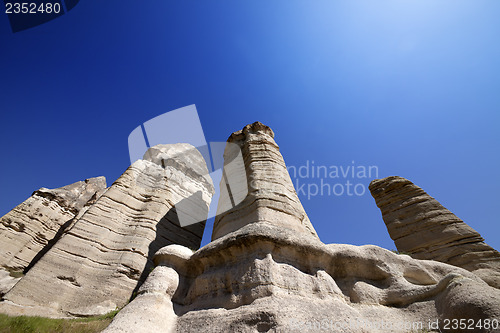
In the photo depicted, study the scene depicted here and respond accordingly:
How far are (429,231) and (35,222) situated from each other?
62.2 ft

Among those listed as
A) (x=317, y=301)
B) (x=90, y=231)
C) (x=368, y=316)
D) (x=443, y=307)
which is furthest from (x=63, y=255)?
(x=443, y=307)

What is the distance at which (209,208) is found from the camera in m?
15.6

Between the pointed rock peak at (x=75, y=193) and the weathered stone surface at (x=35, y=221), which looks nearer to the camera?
the weathered stone surface at (x=35, y=221)

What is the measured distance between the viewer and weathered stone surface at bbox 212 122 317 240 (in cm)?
656

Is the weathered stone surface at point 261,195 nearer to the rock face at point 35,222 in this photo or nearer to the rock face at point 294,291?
the rock face at point 294,291

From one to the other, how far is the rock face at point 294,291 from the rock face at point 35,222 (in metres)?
11.0

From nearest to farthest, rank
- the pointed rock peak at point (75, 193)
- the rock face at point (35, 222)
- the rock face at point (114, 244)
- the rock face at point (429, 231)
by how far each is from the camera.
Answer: the rock face at point (114, 244)
the rock face at point (429, 231)
the rock face at point (35, 222)
the pointed rock peak at point (75, 193)

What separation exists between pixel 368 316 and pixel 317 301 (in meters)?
0.92

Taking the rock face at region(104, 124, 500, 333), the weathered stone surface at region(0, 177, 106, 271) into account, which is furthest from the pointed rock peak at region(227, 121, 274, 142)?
the weathered stone surface at region(0, 177, 106, 271)

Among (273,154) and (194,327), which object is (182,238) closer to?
(273,154)

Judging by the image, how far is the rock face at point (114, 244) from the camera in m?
7.23

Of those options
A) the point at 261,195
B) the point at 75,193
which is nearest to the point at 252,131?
the point at 261,195

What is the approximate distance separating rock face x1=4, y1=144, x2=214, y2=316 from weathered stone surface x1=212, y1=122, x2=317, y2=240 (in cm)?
370

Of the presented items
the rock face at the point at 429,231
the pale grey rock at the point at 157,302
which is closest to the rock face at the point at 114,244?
the pale grey rock at the point at 157,302
